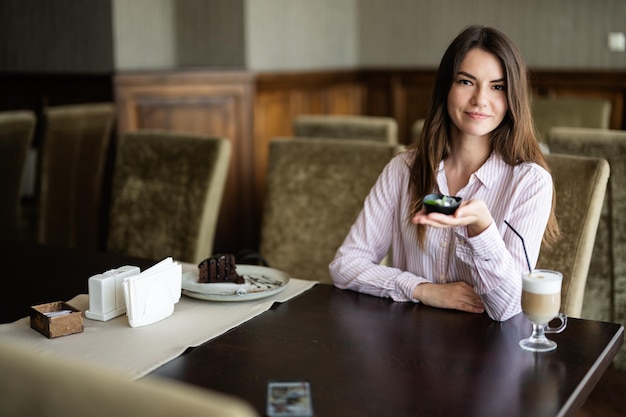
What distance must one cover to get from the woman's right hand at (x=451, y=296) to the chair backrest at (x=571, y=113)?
296cm

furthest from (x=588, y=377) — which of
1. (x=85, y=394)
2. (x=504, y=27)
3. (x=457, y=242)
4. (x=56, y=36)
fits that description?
(x=504, y=27)

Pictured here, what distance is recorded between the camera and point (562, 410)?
1242 mm

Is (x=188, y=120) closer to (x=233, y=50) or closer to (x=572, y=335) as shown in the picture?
(x=233, y=50)

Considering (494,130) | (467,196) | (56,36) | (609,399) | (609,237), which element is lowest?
(609,399)

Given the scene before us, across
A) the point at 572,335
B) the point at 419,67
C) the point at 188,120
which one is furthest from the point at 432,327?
the point at 419,67

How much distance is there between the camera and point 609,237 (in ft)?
8.48

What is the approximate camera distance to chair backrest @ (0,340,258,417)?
760 mm

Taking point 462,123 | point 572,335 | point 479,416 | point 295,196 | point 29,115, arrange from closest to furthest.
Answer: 1. point 479,416
2. point 572,335
3. point 462,123
4. point 295,196
5. point 29,115

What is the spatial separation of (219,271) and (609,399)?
1565 millimetres

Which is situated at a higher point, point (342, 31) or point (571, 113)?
point (342, 31)

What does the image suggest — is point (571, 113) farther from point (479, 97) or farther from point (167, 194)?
point (479, 97)

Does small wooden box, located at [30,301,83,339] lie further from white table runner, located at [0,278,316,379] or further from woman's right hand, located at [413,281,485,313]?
woman's right hand, located at [413,281,485,313]

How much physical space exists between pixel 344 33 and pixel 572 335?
5060 mm

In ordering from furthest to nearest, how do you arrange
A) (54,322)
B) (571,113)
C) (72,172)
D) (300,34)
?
(300,34) → (571,113) → (72,172) → (54,322)
